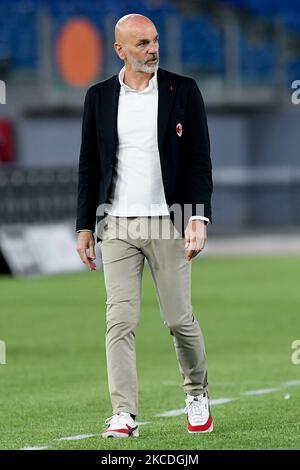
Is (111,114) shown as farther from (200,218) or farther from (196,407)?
(196,407)

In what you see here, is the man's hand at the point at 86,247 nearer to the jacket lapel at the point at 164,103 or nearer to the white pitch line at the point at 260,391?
the jacket lapel at the point at 164,103

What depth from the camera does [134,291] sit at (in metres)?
7.51

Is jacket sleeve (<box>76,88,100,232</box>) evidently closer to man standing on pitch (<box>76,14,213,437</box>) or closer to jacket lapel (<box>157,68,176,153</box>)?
man standing on pitch (<box>76,14,213,437</box>)

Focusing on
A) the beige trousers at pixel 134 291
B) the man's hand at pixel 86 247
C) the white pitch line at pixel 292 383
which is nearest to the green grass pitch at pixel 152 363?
the white pitch line at pixel 292 383

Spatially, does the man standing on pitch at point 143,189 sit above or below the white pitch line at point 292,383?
above

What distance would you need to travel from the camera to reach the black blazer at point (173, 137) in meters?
7.46

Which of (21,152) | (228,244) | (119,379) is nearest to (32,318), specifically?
(119,379)

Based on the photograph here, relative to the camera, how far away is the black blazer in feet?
24.5

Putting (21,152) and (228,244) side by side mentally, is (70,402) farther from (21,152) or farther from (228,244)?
(21,152)

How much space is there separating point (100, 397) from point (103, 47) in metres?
23.1

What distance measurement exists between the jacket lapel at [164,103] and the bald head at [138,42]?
4.0 inches

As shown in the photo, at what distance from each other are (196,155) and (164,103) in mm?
317

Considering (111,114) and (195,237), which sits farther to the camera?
(111,114)

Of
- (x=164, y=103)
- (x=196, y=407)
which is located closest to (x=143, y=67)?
(x=164, y=103)
